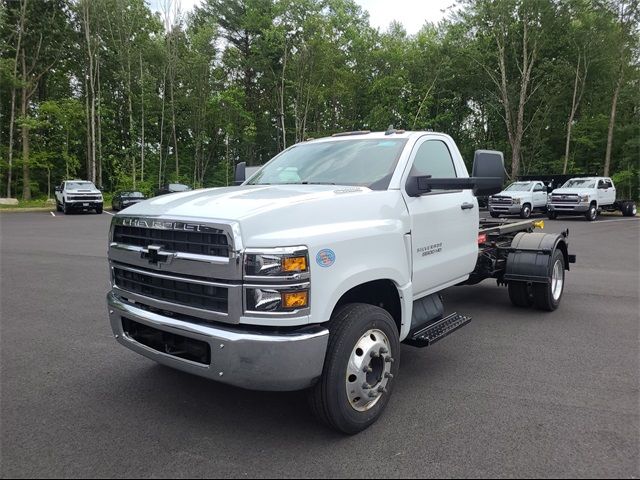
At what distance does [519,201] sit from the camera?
24047mm

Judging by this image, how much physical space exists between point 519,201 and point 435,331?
22228mm

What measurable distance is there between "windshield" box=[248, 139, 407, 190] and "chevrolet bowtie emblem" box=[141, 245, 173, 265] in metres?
1.52

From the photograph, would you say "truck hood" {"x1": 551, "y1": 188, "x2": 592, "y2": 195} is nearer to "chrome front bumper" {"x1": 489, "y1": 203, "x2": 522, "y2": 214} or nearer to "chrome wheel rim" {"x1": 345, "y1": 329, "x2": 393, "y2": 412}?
"chrome front bumper" {"x1": 489, "y1": 203, "x2": 522, "y2": 214}

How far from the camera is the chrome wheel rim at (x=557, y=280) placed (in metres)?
6.31

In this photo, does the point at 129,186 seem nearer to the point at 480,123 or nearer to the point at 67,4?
the point at 67,4

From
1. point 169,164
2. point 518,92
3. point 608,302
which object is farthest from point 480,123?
point 608,302

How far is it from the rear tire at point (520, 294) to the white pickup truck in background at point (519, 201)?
1871 cm

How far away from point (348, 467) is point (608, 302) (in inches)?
224

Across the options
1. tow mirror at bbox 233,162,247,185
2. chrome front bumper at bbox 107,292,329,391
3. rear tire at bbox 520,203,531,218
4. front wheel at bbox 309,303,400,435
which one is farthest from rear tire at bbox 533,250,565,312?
rear tire at bbox 520,203,531,218

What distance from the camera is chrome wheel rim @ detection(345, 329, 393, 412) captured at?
3139mm

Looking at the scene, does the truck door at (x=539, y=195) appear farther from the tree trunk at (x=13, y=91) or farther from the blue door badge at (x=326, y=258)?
the tree trunk at (x=13, y=91)

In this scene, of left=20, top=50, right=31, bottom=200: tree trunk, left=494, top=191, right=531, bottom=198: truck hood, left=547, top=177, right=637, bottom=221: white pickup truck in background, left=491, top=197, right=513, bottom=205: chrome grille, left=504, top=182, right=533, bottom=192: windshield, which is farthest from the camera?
left=20, top=50, right=31, bottom=200: tree trunk

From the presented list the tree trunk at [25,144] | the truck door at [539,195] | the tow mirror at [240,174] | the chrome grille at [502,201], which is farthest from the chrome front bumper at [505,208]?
the tree trunk at [25,144]

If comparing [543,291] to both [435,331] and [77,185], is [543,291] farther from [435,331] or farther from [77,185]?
[77,185]
